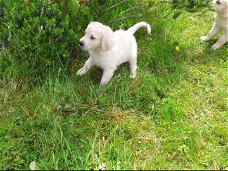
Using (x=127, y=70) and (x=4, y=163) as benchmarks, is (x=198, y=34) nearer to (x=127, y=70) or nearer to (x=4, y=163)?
(x=127, y=70)

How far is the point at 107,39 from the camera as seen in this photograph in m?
3.49

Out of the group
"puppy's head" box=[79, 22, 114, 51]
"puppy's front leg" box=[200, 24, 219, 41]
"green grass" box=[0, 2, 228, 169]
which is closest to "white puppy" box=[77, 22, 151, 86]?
"puppy's head" box=[79, 22, 114, 51]

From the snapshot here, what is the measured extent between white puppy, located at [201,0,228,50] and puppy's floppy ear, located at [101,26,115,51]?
1727 mm

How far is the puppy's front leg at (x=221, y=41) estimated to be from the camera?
15.9 feet

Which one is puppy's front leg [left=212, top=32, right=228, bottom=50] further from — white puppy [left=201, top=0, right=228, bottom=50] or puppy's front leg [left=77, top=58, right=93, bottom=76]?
puppy's front leg [left=77, top=58, right=93, bottom=76]

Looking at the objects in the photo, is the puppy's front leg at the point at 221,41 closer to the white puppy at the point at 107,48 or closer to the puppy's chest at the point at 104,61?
the white puppy at the point at 107,48

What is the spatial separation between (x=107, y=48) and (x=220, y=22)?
200cm

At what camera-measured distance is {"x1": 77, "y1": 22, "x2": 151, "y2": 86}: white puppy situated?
11.3 ft

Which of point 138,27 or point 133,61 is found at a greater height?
point 138,27

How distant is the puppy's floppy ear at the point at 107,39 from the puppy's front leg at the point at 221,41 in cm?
187

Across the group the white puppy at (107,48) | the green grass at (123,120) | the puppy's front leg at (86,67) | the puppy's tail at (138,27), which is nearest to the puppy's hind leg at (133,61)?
the white puppy at (107,48)

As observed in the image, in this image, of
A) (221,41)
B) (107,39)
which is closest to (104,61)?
(107,39)

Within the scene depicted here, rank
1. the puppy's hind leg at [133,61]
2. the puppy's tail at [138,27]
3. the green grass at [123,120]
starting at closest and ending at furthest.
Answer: the green grass at [123,120], the puppy's hind leg at [133,61], the puppy's tail at [138,27]

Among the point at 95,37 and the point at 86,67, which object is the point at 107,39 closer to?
the point at 95,37
